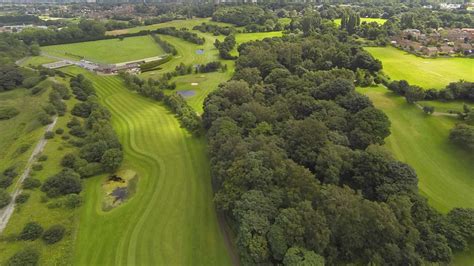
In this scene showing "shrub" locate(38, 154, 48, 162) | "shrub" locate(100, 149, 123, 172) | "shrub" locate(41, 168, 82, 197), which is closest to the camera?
"shrub" locate(41, 168, 82, 197)

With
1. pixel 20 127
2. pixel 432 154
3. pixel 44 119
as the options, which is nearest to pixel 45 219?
pixel 44 119

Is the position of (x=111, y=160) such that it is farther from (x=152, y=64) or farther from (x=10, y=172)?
(x=152, y=64)

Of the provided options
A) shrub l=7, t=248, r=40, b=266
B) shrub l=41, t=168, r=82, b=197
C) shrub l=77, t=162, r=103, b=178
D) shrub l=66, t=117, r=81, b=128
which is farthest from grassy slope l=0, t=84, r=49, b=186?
shrub l=7, t=248, r=40, b=266

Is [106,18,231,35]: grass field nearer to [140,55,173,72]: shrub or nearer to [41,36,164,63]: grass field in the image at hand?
[41,36,164,63]: grass field

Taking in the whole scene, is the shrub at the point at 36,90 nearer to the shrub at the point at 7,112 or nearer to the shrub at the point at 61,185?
the shrub at the point at 7,112

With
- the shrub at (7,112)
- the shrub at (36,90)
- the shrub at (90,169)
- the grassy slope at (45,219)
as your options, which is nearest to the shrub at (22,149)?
the grassy slope at (45,219)

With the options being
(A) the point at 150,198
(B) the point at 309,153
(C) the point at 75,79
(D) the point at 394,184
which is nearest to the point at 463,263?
(D) the point at 394,184
